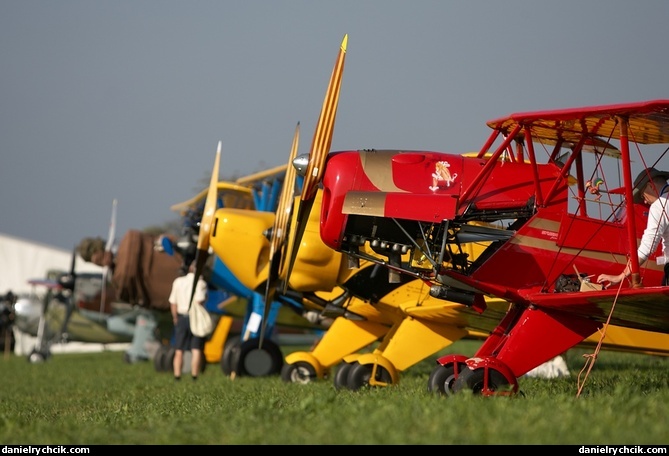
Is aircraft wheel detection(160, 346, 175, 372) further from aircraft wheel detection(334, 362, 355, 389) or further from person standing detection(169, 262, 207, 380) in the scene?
aircraft wheel detection(334, 362, 355, 389)

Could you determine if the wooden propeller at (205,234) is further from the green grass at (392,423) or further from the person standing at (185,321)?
the green grass at (392,423)

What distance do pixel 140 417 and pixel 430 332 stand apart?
4.07m

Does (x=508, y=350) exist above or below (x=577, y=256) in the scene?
below

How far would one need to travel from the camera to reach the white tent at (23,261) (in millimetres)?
47250

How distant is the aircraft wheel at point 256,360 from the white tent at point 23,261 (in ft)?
115

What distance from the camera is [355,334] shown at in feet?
37.8

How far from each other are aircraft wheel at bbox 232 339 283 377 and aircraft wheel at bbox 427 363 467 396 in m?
5.98

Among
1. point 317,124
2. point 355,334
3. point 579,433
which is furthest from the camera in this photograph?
point 355,334

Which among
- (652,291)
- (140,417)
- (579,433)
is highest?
(652,291)

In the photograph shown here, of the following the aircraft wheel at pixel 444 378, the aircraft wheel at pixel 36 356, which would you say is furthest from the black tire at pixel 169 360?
the aircraft wheel at pixel 444 378

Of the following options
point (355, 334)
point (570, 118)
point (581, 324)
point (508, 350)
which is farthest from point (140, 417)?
point (355, 334)

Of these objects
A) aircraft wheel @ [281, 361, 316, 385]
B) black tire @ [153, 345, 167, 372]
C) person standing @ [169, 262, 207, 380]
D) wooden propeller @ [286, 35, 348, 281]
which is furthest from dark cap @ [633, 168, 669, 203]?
black tire @ [153, 345, 167, 372]

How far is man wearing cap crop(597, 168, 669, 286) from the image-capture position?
692cm
